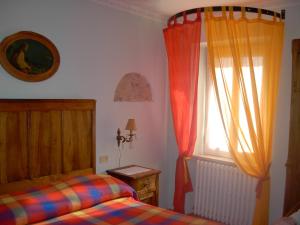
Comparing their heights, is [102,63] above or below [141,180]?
above

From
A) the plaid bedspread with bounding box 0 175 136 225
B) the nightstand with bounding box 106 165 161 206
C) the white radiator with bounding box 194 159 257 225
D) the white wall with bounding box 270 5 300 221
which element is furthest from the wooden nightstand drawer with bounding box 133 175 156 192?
the white wall with bounding box 270 5 300 221

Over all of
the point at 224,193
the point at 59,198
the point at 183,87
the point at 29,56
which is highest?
the point at 29,56

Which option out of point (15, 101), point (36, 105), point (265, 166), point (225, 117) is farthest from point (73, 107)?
point (265, 166)

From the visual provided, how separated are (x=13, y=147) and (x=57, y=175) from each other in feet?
1.56

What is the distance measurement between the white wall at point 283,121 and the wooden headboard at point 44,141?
1.82m

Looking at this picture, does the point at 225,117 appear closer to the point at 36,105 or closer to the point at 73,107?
the point at 73,107

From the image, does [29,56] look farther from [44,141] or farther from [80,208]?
[80,208]

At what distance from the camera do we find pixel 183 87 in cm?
320

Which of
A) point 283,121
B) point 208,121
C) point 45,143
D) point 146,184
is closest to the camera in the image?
point 45,143

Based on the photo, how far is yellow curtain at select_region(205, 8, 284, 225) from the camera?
270 centimetres

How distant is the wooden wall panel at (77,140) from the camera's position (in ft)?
8.64

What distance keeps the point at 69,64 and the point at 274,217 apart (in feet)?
8.28

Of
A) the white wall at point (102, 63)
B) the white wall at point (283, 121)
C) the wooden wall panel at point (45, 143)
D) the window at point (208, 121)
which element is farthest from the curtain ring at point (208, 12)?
the wooden wall panel at point (45, 143)

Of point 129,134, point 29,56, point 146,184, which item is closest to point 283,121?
point 146,184
